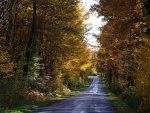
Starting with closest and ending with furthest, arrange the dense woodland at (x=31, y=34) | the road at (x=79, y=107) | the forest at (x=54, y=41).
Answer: the forest at (x=54, y=41) → the road at (x=79, y=107) → the dense woodland at (x=31, y=34)

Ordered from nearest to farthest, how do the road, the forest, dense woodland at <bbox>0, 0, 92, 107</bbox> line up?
the forest < the road < dense woodland at <bbox>0, 0, 92, 107</bbox>

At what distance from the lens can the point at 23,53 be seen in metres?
38.2

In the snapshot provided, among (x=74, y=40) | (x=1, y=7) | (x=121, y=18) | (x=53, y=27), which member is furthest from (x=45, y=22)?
(x=121, y=18)

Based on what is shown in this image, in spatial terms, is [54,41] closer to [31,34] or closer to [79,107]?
[31,34]

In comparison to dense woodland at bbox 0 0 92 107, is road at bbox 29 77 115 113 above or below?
below

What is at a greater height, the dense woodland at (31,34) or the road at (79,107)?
the dense woodland at (31,34)

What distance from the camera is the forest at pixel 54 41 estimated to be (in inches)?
902

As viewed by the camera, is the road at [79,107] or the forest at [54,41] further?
the road at [79,107]

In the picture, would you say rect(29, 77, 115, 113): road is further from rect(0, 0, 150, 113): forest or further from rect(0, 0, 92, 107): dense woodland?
rect(0, 0, 92, 107): dense woodland

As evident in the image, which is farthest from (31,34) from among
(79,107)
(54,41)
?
(79,107)

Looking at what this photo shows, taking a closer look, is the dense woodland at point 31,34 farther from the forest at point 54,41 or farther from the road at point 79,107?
the road at point 79,107

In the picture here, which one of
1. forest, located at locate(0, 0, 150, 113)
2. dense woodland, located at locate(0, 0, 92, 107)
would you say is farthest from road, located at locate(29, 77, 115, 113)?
dense woodland, located at locate(0, 0, 92, 107)

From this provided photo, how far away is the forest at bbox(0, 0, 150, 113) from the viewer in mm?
22906

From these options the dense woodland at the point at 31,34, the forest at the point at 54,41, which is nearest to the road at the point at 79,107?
the forest at the point at 54,41
